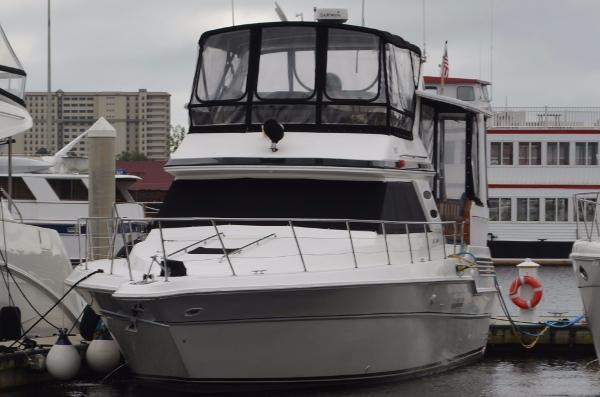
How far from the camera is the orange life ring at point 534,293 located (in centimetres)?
2025

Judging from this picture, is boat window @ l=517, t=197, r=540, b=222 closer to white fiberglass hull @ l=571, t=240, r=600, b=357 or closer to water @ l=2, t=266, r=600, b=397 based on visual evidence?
water @ l=2, t=266, r=600, b=397

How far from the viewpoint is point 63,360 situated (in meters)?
15.8

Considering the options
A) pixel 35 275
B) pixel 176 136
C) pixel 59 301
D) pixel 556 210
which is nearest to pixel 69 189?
pixel 35 275

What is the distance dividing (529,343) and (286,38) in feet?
21.5

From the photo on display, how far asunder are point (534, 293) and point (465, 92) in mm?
12165

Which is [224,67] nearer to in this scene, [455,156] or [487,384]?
[455,156]

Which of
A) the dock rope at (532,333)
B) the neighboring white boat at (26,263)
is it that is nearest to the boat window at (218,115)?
the neighboring white boat at (26,263)

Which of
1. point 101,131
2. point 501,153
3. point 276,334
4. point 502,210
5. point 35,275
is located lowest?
point 502,210

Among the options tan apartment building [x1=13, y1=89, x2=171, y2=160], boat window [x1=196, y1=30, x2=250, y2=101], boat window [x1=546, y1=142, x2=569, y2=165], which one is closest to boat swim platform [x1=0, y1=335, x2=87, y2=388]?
A: boat window [x1=196, y1=30, x2=250, y2=101]

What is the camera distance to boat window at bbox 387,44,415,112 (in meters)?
16.3

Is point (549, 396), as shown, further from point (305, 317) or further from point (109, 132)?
point (109, 132)

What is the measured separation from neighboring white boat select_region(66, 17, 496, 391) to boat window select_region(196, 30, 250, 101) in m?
0.02

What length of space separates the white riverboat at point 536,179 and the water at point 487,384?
27.5 meters

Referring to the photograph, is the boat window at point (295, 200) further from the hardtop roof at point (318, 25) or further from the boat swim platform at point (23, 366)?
the boat swim platform at point (23, 366)
